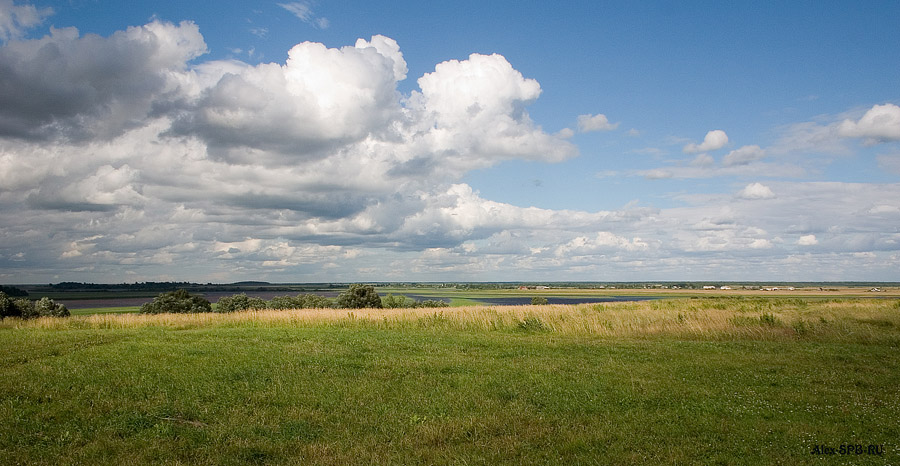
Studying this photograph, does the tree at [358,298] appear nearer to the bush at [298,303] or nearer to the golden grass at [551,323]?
the bush at [298,303]

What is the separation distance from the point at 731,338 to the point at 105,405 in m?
23.1

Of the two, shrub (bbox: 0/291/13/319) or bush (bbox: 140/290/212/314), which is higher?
shrub (bbox: 0/291/13/319)

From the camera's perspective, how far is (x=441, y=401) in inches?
451

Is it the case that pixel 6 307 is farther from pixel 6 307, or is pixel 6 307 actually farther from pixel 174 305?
pixel 174 305

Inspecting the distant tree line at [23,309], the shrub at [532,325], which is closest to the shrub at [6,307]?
the distant tree line at [23,309]

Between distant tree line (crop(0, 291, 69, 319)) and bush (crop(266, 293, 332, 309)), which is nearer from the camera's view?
distant tree line (crop(0, 291, 69, 319))

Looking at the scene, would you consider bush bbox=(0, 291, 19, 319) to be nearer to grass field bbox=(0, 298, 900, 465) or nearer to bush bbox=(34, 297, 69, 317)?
bush bbox=(34, 297, 69, 317)

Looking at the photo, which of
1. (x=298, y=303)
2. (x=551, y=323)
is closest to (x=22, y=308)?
(x=298, y=303)

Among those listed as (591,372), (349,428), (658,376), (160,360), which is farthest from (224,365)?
(658,376)

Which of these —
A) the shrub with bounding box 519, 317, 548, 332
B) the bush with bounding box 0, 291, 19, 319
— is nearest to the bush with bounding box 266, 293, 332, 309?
the bush with bounding box 0, 291, 19, 319

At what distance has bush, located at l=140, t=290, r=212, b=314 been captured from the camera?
5712 centimetres

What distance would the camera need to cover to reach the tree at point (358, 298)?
2327 inches

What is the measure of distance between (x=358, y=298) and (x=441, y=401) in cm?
4933

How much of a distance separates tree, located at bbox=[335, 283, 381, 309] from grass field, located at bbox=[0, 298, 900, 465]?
38243mm
